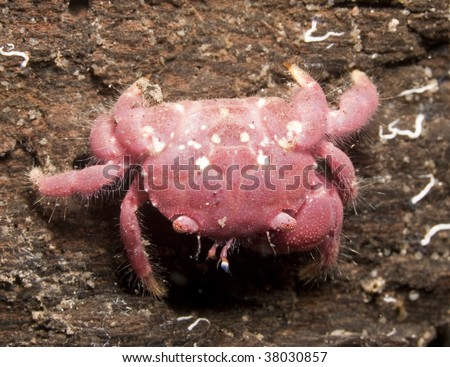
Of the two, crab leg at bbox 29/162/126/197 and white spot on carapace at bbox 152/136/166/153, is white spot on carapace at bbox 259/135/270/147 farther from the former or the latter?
crab leg at bbox 29/162/126/197

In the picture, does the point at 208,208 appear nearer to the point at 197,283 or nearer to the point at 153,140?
the point at 153,140

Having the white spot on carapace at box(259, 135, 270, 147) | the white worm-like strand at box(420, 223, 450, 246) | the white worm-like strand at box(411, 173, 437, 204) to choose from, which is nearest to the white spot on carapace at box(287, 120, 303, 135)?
the white spot on carapace at box(259, 135, 270, 147)

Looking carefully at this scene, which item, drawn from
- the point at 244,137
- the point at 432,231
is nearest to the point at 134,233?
the point at 244,137

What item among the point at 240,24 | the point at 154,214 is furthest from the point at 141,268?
the point at 240,24

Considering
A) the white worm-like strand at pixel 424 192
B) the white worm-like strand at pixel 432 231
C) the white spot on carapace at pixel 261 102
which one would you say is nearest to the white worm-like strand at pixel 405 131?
the white worm-like strand at pixel 424 192

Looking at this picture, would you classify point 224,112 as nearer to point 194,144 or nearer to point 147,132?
point 194,144

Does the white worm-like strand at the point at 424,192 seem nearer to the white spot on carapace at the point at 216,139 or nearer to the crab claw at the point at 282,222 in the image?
the crab claw at the point at 282,222
